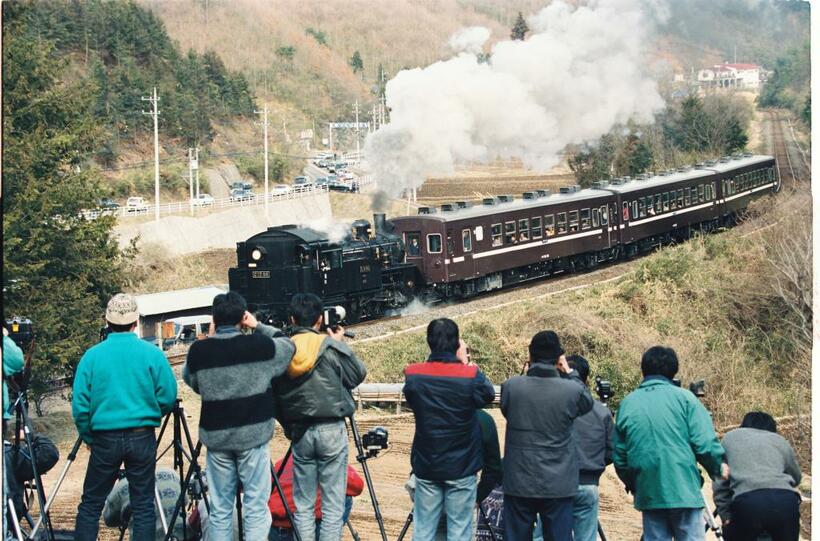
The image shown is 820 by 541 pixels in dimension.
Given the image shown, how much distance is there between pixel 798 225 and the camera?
27.6 m

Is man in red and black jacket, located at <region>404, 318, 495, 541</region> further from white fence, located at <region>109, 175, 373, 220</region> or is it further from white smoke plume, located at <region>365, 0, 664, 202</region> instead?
white fence, located at <region>109, 175, 373, 220</region>

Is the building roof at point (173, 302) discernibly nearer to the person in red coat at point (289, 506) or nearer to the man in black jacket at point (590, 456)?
the person in red coat at point (289, 506)

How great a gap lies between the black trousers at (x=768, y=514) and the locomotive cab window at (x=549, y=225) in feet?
69.9

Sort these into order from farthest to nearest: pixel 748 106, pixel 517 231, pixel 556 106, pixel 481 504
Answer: pixel 748 106 < pixel 556 106 < pixel 517 231 < pixel 481 504

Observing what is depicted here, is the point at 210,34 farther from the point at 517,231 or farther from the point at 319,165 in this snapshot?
the point at 517,231

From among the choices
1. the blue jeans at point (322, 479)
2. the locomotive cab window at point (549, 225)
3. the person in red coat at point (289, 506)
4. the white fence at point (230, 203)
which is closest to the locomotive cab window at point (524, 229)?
the locomotive cab window at point (549, 225)

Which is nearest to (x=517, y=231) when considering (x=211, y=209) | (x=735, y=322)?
(x=735, y=322)

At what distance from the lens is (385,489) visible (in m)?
13.2

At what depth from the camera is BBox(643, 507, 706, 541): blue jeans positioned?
21.0 ft

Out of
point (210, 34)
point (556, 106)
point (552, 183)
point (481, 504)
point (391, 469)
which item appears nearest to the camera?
point (481, 504)

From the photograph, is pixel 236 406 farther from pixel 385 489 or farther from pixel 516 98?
pixel 516 98

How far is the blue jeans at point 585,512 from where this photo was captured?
6.72 meters

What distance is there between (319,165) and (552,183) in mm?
19880

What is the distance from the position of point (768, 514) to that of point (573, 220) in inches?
887
